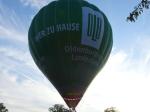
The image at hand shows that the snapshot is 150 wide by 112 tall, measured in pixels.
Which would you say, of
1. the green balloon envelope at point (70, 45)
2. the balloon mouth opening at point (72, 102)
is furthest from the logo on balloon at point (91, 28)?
the balloon mouth opening at point (72, 102)

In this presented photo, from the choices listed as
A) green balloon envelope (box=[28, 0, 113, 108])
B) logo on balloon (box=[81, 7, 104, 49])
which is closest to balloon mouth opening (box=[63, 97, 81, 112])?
green balloon envelope (box=[28, 0, 113, 108])

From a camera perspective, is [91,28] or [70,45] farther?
[91,28]

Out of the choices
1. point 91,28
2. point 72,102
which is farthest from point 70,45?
point 72,102

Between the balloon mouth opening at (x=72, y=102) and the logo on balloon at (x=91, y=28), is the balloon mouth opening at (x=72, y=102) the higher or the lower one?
the lower one

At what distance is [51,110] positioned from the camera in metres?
100

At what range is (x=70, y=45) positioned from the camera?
24609 millimetres

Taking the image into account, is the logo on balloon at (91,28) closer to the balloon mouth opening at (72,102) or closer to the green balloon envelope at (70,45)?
the green balloon envelope at (70,45)

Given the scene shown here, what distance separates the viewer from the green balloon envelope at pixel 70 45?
956 inches

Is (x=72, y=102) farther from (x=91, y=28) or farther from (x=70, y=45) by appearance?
(x=91, y=28)

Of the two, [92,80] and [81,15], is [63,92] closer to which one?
[92,80]

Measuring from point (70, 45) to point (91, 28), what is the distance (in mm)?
2290

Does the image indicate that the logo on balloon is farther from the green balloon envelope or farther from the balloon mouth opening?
the balloon mouth opening

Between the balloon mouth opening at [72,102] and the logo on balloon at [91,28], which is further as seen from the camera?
the logo on balloon at [91,28]

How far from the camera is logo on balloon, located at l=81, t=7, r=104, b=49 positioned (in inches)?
998
